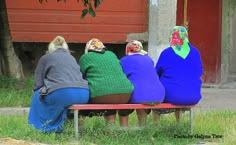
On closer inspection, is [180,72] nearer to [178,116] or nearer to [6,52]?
[178,116]

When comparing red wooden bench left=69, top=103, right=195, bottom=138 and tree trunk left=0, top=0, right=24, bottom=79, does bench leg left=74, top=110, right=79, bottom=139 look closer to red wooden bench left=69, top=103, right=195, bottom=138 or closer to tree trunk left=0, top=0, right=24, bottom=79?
red wooden bench left=69, top=103, right=195, bottom=138

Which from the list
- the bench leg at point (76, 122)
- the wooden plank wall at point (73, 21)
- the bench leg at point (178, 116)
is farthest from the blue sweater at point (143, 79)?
the wooden plank wall at point (73, 21)

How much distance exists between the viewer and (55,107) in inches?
251

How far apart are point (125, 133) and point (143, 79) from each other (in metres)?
0.71

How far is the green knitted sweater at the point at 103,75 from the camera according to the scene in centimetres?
652

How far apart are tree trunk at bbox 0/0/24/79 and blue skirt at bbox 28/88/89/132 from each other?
396 centimetres

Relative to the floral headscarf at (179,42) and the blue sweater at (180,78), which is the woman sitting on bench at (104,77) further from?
the floral headscarf at (179,42)

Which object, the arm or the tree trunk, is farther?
the tree trunk

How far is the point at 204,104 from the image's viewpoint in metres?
10.1

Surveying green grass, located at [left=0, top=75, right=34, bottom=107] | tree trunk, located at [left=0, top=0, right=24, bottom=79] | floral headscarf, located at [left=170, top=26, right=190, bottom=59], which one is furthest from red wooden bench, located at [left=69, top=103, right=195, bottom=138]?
tree trunk, located at [left=0, top=0, right=24, bottom=79]

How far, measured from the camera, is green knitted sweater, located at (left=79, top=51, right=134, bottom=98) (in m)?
6.52

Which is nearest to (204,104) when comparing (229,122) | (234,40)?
(229,122)

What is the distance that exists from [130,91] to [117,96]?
18 cm

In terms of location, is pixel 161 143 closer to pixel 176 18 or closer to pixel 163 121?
pixel 163 121
